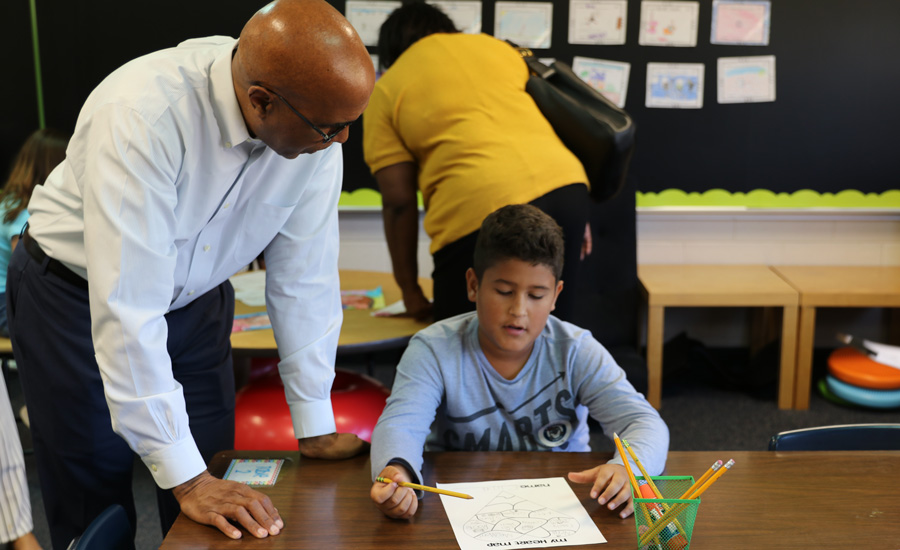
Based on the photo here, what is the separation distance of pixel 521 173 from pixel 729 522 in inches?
42.3

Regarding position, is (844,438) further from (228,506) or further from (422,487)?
(228,506)

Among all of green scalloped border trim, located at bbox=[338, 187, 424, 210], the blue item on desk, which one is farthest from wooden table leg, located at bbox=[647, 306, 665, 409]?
green scalloped border trim, located at bbox=[338, 187, 424, 210]

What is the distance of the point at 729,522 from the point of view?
44.2 inches

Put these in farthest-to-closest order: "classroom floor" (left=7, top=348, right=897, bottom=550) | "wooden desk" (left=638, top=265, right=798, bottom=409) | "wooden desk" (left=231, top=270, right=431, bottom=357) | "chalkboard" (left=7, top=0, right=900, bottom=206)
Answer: "chalkboard" (left=7, top=0, right=900, bottom=206), "wooden desk" (left=638, top=265, right=798, bottom=409), "classroom floor" (left=7, top=348, right=897, bottom=550), "wooden desk" (left=231, top=270, right=431, bottom=357)

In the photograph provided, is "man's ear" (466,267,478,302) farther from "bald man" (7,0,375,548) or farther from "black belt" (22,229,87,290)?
"black belt" (22,229,87,290)

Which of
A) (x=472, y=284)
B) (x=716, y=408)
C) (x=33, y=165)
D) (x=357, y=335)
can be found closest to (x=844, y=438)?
(x=472, y=284)

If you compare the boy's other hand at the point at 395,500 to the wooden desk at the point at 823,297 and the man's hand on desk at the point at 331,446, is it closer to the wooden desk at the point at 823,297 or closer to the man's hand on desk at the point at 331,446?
the man's hand on desk at the point at 331,446

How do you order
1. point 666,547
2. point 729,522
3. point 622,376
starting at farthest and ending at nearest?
point 622,376 < point 729,522 < point 666,547

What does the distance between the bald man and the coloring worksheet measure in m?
0.25

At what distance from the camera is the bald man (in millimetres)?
1088

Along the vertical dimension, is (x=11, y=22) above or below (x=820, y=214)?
above

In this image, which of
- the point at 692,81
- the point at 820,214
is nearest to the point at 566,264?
the point at 692,81

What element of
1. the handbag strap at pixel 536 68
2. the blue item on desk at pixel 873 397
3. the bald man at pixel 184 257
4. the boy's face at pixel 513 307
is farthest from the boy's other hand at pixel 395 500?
the blue item on desk at pixel 873 397

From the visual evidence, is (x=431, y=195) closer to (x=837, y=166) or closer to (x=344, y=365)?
(x=344, y=365)
